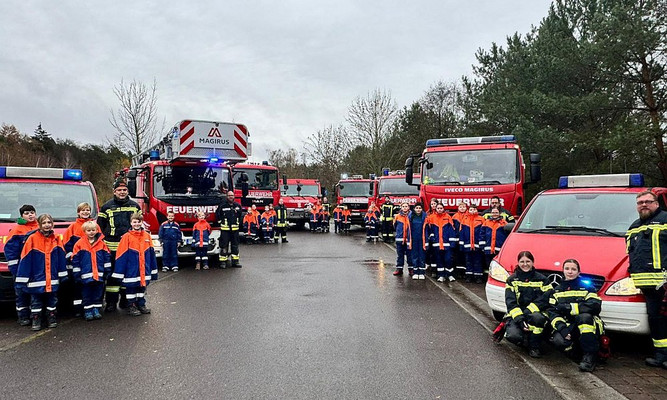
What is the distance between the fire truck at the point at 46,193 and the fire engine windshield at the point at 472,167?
22.7 ft

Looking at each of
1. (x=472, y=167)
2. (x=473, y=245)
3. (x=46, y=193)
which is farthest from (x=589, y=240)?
(x=46, y=193)

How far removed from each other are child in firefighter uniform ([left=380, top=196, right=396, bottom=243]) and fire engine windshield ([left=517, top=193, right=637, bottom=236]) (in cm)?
1015

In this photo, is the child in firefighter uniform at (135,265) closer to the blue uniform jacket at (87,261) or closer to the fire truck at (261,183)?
the blue uniform jacket at (87,261)

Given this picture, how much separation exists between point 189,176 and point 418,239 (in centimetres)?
562

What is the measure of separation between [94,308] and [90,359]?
70.4 inches

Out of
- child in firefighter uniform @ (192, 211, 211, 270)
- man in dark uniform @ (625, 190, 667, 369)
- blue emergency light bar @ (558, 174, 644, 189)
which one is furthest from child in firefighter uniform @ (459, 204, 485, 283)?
child in firefighter uniform @ (192, 211, 211, 270)

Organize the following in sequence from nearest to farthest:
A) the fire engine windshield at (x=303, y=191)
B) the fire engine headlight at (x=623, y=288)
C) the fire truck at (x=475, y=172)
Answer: the fire engine headlight at (x=623, y=288), the fire truck at (x=475, y=172), the fire engine windshield at (x=303, y=191)

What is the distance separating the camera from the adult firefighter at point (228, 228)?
36.9ft

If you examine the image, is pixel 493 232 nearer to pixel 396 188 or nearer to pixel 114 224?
pixel 114 224

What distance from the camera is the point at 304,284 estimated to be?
9156 mm

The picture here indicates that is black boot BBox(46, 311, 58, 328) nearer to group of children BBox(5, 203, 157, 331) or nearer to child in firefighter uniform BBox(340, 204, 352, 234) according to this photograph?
group of children BBox(5, 203, 157, 331)

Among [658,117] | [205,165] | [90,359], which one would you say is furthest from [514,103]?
[90,359]

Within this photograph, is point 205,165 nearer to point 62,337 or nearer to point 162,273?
point 162,273

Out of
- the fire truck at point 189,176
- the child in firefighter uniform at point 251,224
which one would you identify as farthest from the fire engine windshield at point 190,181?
the child in firefighter uniform at point 251,224
